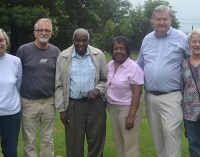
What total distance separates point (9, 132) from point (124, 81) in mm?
1760


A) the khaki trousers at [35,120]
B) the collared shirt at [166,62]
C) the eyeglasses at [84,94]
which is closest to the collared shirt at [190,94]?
the collared shirt at [166,62]

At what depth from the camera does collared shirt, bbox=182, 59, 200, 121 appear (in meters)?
6.16

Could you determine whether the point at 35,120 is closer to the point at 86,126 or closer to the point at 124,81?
the point at 86,126

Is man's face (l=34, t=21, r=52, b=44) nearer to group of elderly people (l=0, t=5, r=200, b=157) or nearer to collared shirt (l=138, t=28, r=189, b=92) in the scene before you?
group of elderly people (l=0, t=5, r=200, b=157)

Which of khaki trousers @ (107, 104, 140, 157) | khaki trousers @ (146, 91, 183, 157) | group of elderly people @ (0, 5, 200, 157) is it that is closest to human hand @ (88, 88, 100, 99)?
group of elderly people @ (0, 5, 200, 157)

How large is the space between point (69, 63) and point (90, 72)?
0.33 metres

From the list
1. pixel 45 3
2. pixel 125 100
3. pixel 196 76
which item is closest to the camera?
pixel 196 76

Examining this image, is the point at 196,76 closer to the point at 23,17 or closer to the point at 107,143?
the point at 107,143

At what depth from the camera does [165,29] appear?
21.4ft

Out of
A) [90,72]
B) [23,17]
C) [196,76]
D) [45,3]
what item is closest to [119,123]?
[90,72]

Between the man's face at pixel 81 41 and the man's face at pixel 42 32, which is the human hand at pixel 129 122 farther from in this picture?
the man's face at pixel 42 32

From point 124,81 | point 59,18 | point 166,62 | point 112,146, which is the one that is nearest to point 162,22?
point 166,62

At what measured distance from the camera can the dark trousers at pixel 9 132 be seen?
618 cm

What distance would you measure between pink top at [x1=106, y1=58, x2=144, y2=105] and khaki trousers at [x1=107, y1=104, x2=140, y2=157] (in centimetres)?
12
